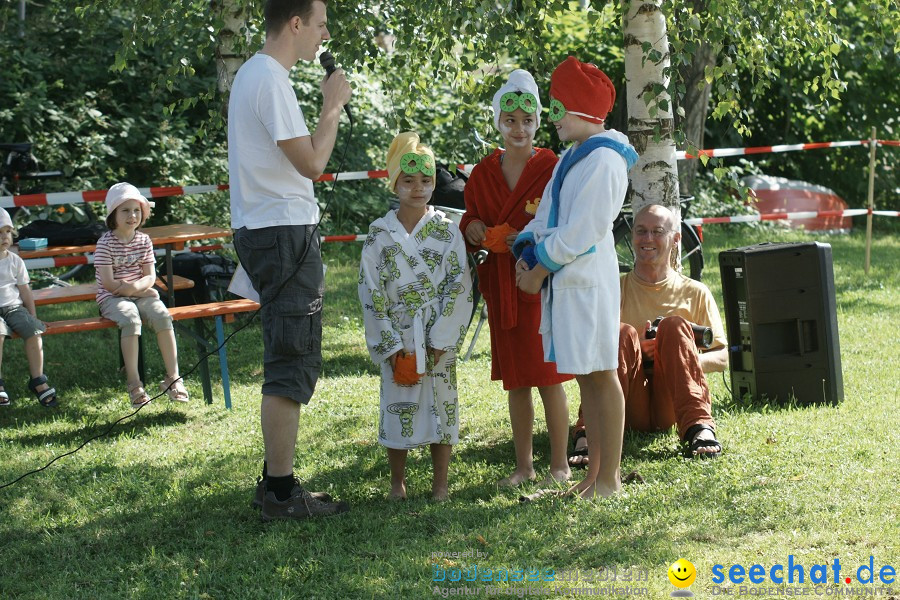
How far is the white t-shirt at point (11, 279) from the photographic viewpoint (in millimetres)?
6160

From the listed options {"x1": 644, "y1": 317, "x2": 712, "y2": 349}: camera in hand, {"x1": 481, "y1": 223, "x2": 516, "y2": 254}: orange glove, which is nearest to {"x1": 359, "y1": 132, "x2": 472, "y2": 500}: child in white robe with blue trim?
{"x1": 481, "y1": 223, "x2": 516, "y2": 254}: orange glove

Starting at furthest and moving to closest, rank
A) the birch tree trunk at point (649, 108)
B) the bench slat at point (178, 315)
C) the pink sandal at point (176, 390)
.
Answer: the pink sandal at point (176, 390) → the bench slat at point (178, 315) → the birch tree trunk at point (649, 108)

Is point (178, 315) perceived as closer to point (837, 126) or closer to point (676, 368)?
point (676, 368)

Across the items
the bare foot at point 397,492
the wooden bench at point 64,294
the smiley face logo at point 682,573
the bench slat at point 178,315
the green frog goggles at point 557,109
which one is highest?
the green frog goggles at point 557,109

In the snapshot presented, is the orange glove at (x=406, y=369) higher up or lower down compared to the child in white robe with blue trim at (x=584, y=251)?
lower down

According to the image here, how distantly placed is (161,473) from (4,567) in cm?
115

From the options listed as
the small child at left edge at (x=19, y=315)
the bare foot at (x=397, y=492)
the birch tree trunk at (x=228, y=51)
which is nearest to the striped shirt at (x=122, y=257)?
the small child at left edge at (x=19, y=315)

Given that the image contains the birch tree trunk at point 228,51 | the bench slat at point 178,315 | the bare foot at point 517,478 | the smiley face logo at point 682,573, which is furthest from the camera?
the birch tree trunk at point 228,51

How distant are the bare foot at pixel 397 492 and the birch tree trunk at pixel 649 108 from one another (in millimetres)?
2155

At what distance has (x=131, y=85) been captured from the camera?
37.8 ft

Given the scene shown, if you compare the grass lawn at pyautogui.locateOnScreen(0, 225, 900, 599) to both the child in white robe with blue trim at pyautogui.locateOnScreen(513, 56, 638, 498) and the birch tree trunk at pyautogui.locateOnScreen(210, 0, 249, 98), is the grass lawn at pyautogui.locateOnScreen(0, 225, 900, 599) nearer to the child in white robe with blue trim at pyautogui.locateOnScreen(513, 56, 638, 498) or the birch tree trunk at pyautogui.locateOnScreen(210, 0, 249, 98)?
the child in white robe with blue trim at pyautogui.locateOnScreen(513, 56, 638, 498)

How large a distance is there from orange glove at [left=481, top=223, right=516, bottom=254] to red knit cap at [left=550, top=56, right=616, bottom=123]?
23.0 inches

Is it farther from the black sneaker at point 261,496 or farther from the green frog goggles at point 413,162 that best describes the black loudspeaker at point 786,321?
the black sneaker at point 261,496

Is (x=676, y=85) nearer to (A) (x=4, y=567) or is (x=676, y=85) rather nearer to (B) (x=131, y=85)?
(A) (x=4, y=567)
